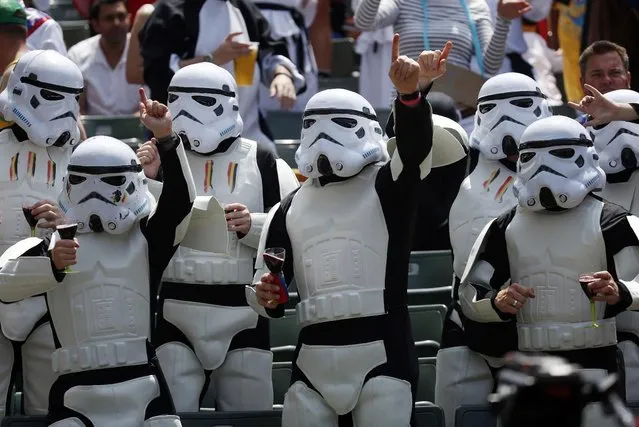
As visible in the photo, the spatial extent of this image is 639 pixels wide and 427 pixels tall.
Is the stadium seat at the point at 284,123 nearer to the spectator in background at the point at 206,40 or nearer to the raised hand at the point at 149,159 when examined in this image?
the spectator in background at the point at 206,40

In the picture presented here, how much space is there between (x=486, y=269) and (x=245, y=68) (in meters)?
2.60

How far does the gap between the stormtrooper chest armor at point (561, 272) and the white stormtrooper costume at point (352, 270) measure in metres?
0.46

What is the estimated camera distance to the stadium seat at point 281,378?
776cm

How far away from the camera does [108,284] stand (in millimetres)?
6648

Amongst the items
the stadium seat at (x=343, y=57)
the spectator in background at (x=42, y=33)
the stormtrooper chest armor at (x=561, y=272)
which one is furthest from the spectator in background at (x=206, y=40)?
the stadium seat at (x=343, y=57)

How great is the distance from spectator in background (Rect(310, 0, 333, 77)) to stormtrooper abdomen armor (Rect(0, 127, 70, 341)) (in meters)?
4.93

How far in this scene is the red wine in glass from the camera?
6.34 meters

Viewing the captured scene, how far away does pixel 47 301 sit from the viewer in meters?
6.75

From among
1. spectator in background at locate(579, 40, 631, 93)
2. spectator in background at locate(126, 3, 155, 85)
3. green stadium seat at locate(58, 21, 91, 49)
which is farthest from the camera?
green stadium seat at locate(58, 21, 91, 49)

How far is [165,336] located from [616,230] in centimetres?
198

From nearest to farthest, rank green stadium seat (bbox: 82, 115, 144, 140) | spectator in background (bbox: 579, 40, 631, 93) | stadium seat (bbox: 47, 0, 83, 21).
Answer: spectator in background (bbox: 579, 40, 631, 93) → green stadium seat (bbox: 82, 115, 144, 140) → stadium seat (bbox: 47, 0, 83, 21)

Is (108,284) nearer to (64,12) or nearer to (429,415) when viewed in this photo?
(429,415)

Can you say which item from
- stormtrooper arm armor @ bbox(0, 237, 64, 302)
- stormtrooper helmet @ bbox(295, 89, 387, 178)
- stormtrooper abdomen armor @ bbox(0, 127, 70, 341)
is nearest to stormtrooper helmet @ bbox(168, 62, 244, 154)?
stormtrooper abdomen armor @ bbox(0, 127, 70, 341)

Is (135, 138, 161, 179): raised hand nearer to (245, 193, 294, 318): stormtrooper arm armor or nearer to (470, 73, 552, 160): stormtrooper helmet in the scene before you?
(245, 193, 294, 318): stormtrooper arm armor
